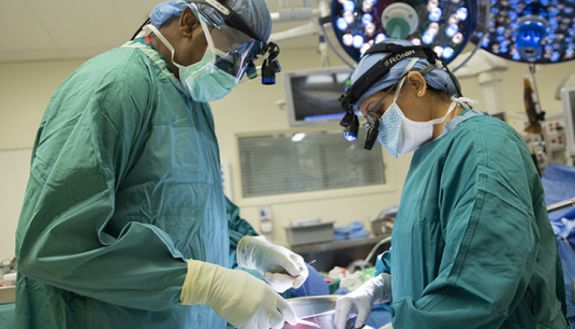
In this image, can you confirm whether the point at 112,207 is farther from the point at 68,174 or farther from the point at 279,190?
the point at 279,190

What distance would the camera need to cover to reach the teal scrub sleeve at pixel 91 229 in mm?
820

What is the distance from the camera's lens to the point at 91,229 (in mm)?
837

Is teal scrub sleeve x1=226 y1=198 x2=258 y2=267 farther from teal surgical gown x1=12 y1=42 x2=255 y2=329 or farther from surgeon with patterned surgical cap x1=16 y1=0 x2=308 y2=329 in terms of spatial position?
teal surgical gown x1=12 y1=42 x2=255 y2=329

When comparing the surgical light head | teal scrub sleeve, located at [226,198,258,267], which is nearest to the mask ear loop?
the surgical light head

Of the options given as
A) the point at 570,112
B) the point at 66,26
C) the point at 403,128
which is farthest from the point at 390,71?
the point at 66,26

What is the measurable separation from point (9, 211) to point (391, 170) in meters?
3.70

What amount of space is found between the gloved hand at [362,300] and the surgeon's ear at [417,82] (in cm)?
57

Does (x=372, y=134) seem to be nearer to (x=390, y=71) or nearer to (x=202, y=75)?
(x=390, y=71)

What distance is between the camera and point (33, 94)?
4.30 metres

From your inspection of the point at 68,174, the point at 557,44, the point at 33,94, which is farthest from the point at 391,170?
the point at 68,174

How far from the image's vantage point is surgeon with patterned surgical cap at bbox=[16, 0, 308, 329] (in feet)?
2.73

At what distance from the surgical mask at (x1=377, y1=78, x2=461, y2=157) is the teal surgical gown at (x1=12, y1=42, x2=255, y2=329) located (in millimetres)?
524

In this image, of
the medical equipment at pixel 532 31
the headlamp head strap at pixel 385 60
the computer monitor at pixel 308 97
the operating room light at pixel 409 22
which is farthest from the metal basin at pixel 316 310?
the computer monitor at pixel 308 97

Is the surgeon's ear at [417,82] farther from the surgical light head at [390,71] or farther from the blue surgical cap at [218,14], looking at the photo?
the blue surgical cap at [218,14]
